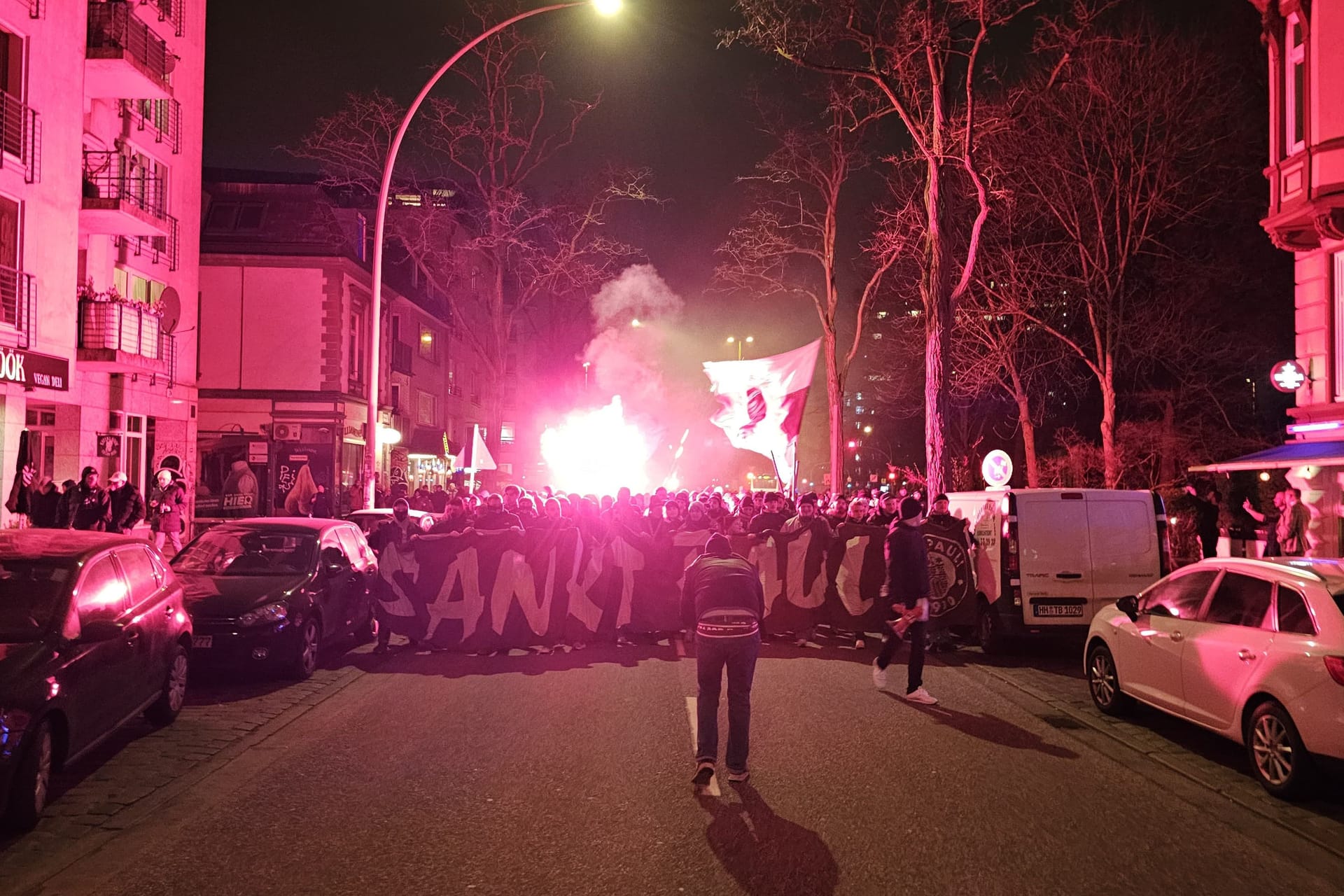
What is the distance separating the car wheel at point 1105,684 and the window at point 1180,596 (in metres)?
0.61

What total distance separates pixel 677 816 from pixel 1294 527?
1298 cm

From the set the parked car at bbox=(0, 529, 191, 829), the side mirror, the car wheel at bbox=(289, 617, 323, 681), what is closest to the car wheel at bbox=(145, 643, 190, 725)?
the parked car at bbox=(0, 529, 191, 829)

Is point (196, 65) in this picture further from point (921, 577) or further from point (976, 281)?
point (921, 577)

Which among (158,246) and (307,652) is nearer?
(307,652)

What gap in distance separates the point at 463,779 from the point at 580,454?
2653 centimetres

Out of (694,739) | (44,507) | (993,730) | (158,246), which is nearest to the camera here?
(694,739)

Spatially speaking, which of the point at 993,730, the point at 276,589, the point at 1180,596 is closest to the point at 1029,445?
the point at 1180,596

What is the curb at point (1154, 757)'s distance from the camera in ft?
18.9

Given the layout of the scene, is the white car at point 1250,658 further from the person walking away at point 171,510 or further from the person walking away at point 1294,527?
the person walking away at point 171,510

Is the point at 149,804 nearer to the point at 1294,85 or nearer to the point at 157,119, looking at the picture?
the point at 1294,85

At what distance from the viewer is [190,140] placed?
2712 cm

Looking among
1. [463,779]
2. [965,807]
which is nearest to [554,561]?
[463,779]

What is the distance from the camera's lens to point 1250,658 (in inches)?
275

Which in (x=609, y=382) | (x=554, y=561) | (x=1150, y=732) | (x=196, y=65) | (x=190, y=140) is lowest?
(x=1150, y=732)
